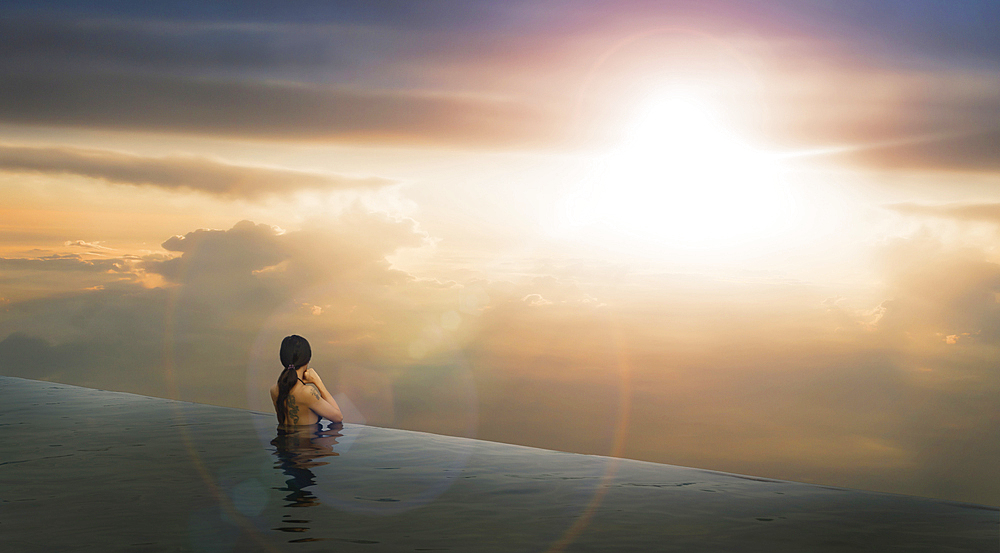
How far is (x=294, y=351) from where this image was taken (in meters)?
14.7

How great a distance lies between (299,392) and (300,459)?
2016mm

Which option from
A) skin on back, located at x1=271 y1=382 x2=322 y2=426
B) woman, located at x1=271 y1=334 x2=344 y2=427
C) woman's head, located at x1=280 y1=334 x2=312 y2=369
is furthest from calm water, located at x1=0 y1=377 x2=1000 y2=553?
woman's head, located at x1=280 y1=334 x2=312 y2=369

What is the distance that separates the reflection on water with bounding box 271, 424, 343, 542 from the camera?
31.8ft

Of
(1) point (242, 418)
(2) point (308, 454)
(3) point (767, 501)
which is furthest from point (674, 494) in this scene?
(1) point (242, 418)

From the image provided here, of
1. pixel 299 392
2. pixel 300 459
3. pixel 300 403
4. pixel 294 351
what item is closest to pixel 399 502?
pixel 300 459

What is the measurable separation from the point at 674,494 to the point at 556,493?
6.77ft

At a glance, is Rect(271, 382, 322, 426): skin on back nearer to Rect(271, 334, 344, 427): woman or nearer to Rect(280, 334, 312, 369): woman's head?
Rect(271, 334, 344, 427): woman

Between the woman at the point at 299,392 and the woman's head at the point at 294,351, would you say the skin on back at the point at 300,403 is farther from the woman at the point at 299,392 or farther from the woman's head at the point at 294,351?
the woman's head at the point at 294,351

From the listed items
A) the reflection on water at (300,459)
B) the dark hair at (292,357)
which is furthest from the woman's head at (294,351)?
the reflection on water at (300,459)

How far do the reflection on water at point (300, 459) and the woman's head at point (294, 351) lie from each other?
1718 millimetres

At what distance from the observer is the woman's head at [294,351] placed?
14.7 metres

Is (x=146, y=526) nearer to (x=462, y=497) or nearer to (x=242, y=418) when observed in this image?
(x=462, y=497)

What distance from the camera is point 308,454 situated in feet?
47.4

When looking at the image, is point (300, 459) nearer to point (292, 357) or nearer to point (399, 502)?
point (292, 357)
